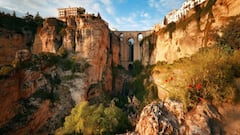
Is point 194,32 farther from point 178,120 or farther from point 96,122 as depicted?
point 178,120

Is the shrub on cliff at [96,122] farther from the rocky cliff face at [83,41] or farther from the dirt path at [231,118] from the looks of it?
the rocky cliff face at [83,41]

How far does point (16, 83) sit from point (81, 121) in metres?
9.42

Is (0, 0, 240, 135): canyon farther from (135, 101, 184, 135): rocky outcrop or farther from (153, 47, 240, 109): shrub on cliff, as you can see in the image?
(135, 101, 184, 135): rocky outcrop

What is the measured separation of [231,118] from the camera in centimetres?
666

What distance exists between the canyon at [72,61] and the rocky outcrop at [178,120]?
5.24 m

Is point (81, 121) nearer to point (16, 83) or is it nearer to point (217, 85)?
point (217, 85)

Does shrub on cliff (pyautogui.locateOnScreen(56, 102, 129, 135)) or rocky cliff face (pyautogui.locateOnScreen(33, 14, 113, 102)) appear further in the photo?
rocky cliff face (pyautogui.locateOnScreen(33, 14, 113, 102))

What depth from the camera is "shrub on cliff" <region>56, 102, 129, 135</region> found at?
10.9 meters

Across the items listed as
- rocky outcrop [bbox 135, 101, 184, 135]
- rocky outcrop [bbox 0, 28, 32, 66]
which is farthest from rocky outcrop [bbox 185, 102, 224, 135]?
rocky outcrop [bbox 0, 28, 32, 66]

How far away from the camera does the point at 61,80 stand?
22.8 m

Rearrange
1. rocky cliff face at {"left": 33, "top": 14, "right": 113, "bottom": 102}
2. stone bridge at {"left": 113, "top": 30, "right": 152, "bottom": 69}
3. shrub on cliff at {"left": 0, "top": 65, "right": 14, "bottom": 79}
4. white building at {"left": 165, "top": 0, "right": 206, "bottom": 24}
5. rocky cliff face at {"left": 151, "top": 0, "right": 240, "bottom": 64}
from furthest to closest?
stone bridge at {"left": 113, "top": 30, "right": 152, "bottom": 69} < white building at {"left": 165, "top": 0, "right": 206, "bottom": 24} < rocky cliff face at {"left": 33, "top": 14, "right": 113, "bottom": 102} < rocky cliff face at {"left": 151, "top": 0, "right": 240, "bottom": 64} < shrub on cliff at {"left": 0, "top": 65, "right": 14, "bottom": 79}

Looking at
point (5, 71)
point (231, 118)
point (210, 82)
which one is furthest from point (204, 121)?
point (5, 71)

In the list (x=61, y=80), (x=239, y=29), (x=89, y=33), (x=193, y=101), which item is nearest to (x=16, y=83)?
(x=61, y=80)

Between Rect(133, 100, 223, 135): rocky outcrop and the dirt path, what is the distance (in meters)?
0.20
